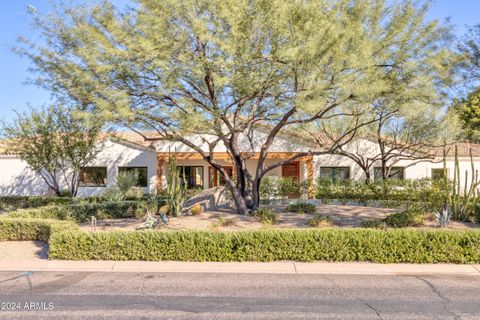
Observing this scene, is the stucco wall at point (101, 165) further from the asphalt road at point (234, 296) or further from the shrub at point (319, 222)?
the asphalt road at point (234, 296)

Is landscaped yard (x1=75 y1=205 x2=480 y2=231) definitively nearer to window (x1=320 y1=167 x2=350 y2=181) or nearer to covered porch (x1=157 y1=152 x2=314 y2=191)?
covered porch (x1=157 y1=152 x2=314 y2=191)

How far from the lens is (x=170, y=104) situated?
1169 centimetres

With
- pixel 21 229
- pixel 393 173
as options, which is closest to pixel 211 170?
pixel 393 173

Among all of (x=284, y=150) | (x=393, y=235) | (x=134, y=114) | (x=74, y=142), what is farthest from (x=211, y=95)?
(x=284, y=150)

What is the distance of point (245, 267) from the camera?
8.84m

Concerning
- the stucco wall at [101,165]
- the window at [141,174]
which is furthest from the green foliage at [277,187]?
the window at [141,174]

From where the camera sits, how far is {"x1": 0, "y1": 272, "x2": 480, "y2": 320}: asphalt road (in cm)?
589

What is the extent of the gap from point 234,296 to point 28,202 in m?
18.3

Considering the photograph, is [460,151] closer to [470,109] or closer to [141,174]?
[470,109]

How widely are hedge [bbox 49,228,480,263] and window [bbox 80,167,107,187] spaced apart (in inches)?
679

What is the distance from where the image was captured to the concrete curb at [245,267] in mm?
8578

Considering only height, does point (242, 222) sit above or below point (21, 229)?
below

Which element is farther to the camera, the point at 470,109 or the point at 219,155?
the point at 219,155

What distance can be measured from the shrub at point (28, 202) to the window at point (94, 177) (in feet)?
14.5
